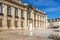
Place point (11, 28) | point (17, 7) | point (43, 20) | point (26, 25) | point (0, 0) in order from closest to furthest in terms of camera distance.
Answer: point (0, 0), point (11, 28), point (17, 7), point (26, 25), point (43, 20)

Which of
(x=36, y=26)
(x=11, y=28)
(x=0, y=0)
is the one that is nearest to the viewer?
(x=0, y=0)

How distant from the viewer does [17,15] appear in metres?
33.3

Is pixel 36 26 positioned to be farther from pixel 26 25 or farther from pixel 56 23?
pixel 56 23

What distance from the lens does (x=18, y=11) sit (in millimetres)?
33469

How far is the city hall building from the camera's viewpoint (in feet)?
91.8

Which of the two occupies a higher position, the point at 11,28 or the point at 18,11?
the point at 18,11

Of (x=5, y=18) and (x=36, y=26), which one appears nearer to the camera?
(x=5, y=18)

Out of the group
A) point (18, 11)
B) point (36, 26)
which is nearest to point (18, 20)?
point (18, 11)

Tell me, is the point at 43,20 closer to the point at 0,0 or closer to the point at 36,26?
the point at 36,26

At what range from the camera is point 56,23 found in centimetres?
7956

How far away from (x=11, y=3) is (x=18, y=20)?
197 inches

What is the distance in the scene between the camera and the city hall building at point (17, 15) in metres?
28.0

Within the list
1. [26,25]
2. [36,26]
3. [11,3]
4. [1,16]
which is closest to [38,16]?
[36,26]

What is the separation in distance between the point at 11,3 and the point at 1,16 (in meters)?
4.81
